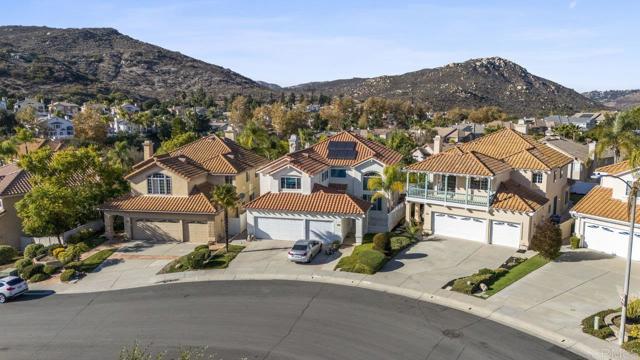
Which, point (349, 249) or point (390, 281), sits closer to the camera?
point (390, 281)

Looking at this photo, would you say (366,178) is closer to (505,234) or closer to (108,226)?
(505,234)

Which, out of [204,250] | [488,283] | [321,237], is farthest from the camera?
[321,237]

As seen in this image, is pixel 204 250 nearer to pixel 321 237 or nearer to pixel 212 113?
pixel 321 237

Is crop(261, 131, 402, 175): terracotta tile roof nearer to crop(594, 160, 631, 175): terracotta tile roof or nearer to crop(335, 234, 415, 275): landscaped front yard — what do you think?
crop(335, 234, 415, 275): landscaped front yard

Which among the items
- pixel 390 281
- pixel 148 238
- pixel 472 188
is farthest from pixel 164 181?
pixel 472 188

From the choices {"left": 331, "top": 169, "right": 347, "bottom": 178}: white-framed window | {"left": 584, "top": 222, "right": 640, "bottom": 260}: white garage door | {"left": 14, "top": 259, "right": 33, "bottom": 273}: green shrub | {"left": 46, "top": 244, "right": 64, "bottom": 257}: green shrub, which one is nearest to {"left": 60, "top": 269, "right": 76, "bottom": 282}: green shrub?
{"left": 14, "top": 259, "right": 33, "bottom": 273}: green shrub

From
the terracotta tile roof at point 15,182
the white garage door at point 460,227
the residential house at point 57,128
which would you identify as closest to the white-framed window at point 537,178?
the white garage door at point 460,227

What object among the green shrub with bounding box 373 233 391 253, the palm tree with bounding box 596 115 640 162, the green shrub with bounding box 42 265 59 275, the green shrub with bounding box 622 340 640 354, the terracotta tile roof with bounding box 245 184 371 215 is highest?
the palm tree with bounding box 596 115 640 162
